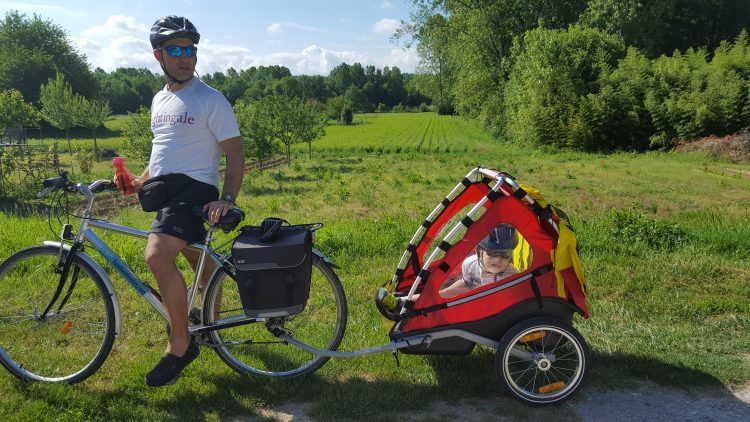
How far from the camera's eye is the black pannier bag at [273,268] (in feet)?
10.6

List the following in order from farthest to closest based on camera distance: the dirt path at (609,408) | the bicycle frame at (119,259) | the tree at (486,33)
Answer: the tree at (486,33) → the bicycle frame at (119,259) → the dirt path at (609,408)

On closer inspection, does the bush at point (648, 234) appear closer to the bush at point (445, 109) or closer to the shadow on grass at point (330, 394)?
the shadow on grass at point (330, 394)

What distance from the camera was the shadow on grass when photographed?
3279 millimetres

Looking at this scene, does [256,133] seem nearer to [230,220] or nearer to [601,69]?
[601,69]

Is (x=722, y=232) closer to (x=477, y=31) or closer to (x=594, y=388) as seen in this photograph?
(x=594, y=388)

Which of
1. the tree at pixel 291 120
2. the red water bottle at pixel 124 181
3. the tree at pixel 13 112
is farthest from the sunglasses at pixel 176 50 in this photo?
the tree at pixel 13 112

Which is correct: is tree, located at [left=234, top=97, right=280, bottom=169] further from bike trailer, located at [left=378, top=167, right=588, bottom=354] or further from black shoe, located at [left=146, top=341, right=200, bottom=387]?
bike trailer, located at [left=378, top=167, right=588, bottom=354]

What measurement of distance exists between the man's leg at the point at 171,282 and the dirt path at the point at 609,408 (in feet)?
2.12

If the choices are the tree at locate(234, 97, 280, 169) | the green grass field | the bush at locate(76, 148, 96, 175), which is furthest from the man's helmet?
the bush at locate(76, 148, 96, 175)

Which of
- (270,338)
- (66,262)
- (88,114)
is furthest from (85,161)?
(270,338)

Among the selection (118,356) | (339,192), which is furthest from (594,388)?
(339,192)

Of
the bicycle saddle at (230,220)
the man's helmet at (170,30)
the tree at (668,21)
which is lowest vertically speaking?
the bicycle saddle at (230,220)

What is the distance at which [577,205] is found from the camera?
12461mm

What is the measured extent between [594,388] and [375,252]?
3598mm
